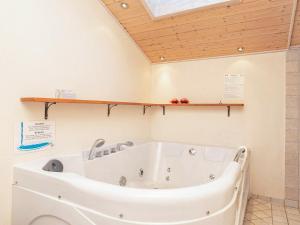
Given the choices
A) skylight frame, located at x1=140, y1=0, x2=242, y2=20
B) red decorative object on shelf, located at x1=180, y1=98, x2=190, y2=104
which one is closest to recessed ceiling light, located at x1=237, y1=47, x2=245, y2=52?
skylight frame, located at x1=140, y1=0, x2=242, y2=20

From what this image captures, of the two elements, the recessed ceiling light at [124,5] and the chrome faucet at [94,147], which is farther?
the recessed ceiling light at [124,5]

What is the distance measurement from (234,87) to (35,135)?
2386mm

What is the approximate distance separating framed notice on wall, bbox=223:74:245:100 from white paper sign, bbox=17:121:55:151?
2182 mm

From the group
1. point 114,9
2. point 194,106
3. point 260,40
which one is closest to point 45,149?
point 114,9

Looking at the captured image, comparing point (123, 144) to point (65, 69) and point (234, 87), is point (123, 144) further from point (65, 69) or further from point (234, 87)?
point (234, 87)

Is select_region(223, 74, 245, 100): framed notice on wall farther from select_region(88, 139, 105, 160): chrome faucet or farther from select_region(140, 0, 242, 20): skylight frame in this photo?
select_region(88, 139, 105, 160): chrome faucet

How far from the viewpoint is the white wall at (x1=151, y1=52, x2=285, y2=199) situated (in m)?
2.63

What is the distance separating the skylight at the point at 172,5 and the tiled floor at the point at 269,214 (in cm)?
223

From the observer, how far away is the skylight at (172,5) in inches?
85.9

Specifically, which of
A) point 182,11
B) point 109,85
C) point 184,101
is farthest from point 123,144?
point 182,11

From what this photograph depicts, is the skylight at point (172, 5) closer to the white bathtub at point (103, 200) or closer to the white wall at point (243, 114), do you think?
the white wall at point (243, 114)

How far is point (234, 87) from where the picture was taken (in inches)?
111

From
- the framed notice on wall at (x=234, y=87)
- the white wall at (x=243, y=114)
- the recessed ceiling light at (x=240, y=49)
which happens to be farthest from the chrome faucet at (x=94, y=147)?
the recessed ceiling light at (x=240, y=49)

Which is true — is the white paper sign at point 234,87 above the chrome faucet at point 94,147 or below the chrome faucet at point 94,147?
above
